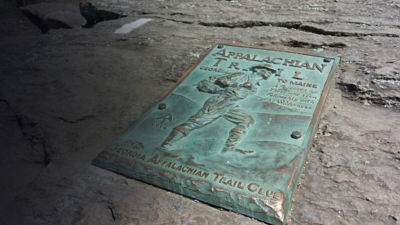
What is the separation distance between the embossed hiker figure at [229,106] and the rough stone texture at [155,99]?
267mm

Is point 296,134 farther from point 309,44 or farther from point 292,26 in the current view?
point 292,26

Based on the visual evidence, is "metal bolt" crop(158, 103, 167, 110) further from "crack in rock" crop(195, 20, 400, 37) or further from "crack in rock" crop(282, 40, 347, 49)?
"crack in rock" crop(195, 20, 400, 37)

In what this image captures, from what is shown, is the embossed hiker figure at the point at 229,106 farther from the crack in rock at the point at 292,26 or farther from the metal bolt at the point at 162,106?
the crack in rock at the point at 292,26

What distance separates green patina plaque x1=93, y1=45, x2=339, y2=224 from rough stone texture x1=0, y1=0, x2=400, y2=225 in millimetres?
69

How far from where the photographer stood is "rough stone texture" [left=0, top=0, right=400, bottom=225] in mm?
1270

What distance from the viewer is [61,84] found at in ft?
6.51

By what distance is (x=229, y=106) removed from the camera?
163 centimetres

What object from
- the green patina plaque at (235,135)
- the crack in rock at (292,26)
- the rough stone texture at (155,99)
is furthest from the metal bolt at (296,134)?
the crack in rock at (292,26)

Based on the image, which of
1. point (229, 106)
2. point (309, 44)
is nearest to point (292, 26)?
point (309, 44)

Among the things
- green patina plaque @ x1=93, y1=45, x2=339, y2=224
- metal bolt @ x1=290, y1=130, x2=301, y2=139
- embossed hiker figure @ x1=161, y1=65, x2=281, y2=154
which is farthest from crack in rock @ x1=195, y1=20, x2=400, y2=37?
metal bolt @ x1=290, y1=130, x2=301, y2=139

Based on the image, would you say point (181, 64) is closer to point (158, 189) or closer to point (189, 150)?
point (189, 150)

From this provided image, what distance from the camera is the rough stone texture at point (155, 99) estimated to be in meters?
1.27

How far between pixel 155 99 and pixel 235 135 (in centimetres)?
57

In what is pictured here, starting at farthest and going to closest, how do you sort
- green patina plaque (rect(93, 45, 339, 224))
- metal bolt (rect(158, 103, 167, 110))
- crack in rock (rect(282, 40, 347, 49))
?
crack in rock (rect(282, 40, 347, 49)) < metal bolt (rect(158, 103, 167, 110)) < green patina plaque (rect(93, 45, 339, 224))
